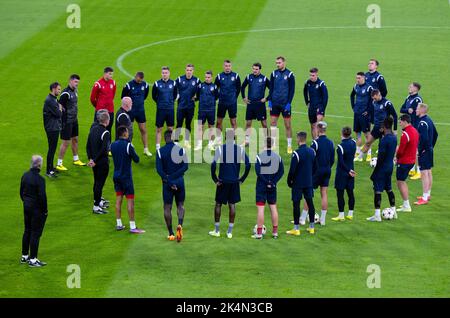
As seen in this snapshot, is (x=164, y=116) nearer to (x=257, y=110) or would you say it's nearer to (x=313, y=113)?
(x=257, y=110)

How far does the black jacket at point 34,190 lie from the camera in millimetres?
17656

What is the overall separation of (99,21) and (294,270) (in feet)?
89.2

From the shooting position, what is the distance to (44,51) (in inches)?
1475

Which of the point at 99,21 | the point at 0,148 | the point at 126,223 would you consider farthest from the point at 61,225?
the point at 99,21

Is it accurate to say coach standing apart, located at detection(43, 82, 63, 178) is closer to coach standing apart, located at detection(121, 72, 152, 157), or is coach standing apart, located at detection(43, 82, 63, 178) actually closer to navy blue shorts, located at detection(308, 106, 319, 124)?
coach standing apart, located at detection(121, 72, 152, 157)

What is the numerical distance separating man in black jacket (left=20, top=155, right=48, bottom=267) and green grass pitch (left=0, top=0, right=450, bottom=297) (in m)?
0.44

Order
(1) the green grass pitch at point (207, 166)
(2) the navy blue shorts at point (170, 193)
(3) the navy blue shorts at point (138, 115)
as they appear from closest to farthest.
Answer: (1) the green grass pitch at point (207, 166), (2) the navy blue shorts at point (170, 193), (3) the navy blue shorts at point (138, 115)

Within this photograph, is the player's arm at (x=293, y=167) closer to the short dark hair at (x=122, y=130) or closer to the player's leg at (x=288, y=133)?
the short dark hair at (x=122, y=130)

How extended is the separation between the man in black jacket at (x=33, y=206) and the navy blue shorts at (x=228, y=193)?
366cm

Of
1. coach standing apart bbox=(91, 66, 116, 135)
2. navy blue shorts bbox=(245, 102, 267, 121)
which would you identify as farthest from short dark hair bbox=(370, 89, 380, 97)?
coach standing apart bbox=(91, 66, 116, 135)

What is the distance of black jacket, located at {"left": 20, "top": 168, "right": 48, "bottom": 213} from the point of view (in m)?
17.7

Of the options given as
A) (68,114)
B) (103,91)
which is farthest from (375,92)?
(68,114)

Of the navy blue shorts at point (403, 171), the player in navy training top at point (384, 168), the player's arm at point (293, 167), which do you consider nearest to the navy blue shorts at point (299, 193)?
the player's arm at point (293, 167)

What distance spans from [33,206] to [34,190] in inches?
11.9
